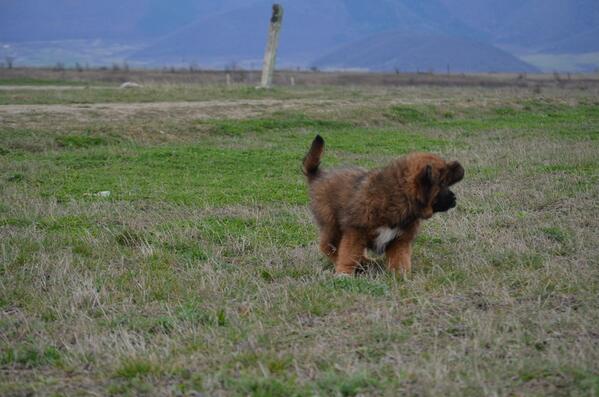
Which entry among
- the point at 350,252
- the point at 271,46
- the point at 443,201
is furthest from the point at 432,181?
the point at 271,46

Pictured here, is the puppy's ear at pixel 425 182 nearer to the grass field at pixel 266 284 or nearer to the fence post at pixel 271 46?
the grass field at pixel 266 284

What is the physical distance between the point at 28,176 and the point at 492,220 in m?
8.47

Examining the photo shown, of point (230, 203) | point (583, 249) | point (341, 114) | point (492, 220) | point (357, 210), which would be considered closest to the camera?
point (357, 210)

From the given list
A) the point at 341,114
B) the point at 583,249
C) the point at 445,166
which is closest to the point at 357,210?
the point at 445,166

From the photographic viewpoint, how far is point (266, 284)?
7879 millimetres

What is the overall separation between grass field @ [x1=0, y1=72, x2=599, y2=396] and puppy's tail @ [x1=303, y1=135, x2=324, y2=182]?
0.91 meters

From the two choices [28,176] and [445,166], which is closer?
[445,166]

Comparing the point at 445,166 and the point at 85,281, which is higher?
the point at 445,166

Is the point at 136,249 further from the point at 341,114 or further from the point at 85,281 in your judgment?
the point at 341,114

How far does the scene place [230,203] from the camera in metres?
12.1

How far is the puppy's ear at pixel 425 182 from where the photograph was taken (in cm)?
807

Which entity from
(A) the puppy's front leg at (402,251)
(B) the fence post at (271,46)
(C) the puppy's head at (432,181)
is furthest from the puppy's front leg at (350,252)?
(B) the fence post at (271,46)

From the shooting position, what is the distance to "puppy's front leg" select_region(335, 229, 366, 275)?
827cm

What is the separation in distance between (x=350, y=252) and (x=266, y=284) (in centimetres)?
100
